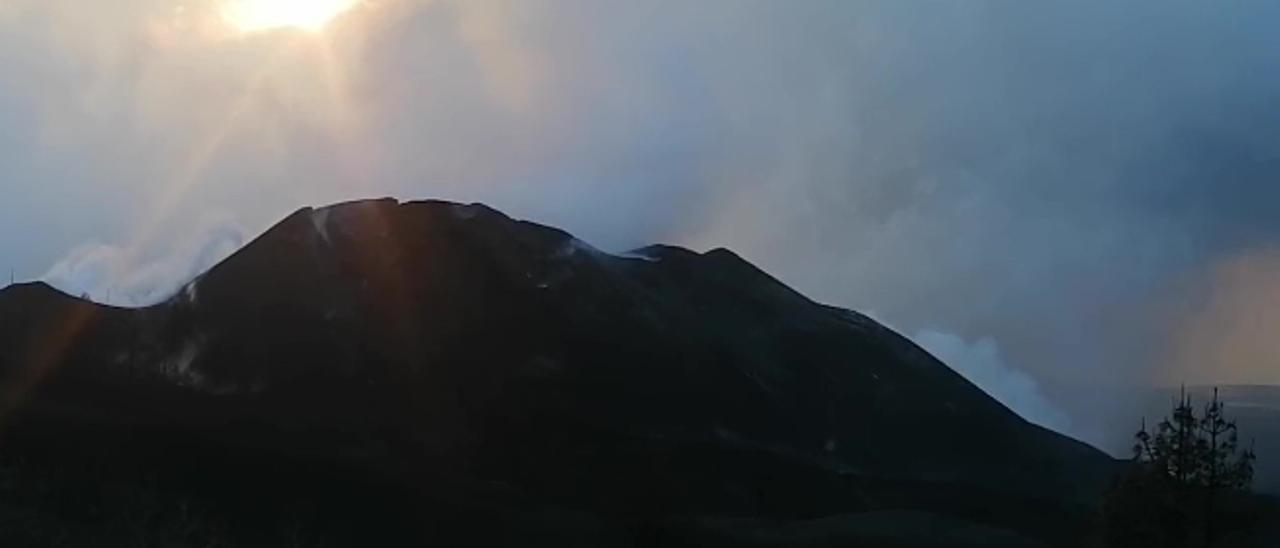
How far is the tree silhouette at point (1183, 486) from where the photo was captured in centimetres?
5147

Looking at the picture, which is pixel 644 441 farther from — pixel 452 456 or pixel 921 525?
pixel 921 525

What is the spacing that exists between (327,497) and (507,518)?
15.2 m

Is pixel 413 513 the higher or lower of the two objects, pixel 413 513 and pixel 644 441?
the lower

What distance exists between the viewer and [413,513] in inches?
4779

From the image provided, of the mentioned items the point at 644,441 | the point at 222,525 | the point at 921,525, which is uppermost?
the point at 644,441

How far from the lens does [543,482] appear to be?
608 feet

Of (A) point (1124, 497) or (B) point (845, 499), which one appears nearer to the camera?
(A) point (1124, 497)

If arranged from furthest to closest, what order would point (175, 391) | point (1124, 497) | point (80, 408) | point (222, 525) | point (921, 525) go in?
point (175, 391)
point (80, 408)
point (921, 525)
point (222, 525)
point (1124, 497)

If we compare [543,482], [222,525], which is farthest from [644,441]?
[222,525]

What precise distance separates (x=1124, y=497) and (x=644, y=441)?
149 metres

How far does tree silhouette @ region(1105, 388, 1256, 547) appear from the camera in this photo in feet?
169

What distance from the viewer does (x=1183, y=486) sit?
52000 mm

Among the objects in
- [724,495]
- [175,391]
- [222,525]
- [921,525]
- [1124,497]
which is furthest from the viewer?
[175,391]

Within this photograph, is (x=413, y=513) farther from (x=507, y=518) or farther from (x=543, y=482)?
(x=543, y=482)
